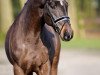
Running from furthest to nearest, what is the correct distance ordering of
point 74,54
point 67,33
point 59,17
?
1. point 74,54
2. point 59,17
3. point 67,33

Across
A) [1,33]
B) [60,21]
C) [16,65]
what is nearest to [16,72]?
[16,65]

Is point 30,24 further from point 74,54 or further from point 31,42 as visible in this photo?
point 74,54

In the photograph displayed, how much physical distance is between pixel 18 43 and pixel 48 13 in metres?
0.91

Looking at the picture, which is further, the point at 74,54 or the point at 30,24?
the point at 74,54

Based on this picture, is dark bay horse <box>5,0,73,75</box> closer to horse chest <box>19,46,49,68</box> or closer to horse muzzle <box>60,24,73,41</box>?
horse chest <box>19,46,49,68</box>

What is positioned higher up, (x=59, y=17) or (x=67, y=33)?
(x=59, y=17)

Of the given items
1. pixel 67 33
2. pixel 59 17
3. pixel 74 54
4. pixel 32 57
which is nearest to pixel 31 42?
pixel 32 57

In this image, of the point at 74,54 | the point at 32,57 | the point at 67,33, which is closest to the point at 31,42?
the point at 32,57

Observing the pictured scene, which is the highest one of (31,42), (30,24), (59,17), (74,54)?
(59,17)

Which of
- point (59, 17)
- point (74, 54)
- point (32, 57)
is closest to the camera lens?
point (59, 17)

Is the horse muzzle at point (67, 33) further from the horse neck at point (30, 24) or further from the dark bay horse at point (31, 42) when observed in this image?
the horse neck at point (30, 24)

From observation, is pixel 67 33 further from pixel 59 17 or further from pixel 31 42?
pixel 31 42

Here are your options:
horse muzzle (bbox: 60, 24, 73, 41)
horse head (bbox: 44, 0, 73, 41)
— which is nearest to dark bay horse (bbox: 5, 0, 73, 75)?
horse head (bbox: 44, 0, 73, 41)

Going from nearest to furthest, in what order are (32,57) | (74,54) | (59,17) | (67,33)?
1. (67,33)
2. (59,17)
3. (32,57)
4. (74,54)
